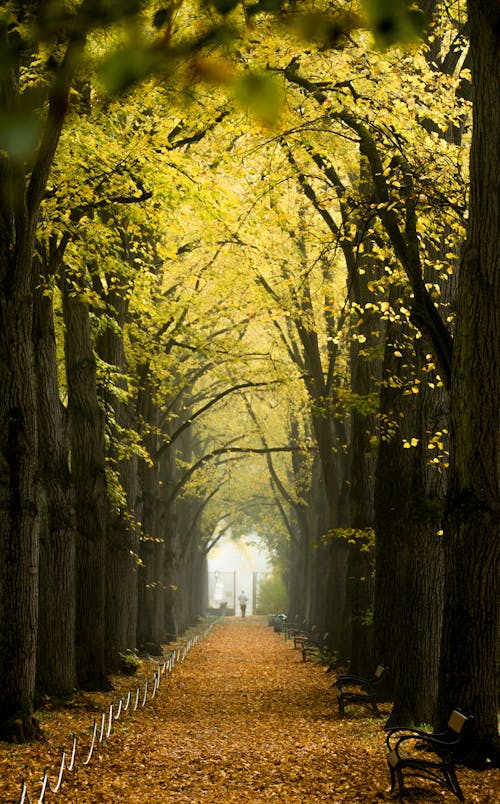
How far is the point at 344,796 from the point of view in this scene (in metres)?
8.48

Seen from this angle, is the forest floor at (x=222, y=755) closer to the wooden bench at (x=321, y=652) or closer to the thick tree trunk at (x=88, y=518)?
the thick tree trunk at (x=88, y=518)

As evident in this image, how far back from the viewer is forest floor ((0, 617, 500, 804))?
28.0 feet

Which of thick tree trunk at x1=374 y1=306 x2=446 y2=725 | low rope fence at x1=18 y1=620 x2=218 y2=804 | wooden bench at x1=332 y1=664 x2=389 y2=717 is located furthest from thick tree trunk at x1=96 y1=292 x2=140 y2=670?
thick tree trunk at x1=374 y1=306 x2=446 y2=725

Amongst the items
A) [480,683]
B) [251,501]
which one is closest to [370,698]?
[480,683]

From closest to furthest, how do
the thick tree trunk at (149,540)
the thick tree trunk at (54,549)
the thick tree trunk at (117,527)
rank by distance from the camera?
the thick tree trunk at (54,549) → the thick tree trunk at (117,527) → the thick tree trunk at (149,540)

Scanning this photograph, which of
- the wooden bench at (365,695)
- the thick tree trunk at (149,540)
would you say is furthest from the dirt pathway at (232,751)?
the thick tree trunk at (149,540)

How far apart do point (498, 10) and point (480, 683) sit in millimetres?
6106

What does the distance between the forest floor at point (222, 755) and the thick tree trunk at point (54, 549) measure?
62 cm

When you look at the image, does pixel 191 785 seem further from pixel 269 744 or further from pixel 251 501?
pixel 251 501

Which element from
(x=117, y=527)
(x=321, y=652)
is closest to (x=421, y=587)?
(x=117, y=527)

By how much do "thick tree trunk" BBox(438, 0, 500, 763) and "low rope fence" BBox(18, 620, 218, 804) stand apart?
3607 mm

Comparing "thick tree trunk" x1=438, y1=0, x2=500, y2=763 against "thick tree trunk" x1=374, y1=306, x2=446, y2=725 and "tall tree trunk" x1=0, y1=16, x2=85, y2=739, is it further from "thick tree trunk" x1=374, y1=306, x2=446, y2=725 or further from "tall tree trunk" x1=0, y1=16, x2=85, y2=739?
"tall tree trunk" x1=0, y1=16, x2=85, y2=739

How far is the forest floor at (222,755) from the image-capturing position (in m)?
8.52

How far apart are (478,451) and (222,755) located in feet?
16.2
